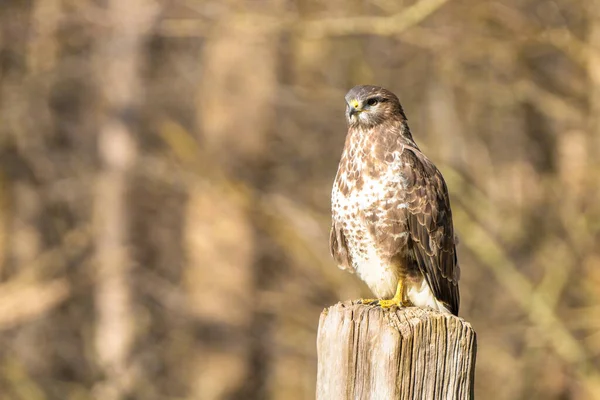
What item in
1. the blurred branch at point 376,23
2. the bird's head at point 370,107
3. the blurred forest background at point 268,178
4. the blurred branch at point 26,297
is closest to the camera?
the bird's head at point 370,107

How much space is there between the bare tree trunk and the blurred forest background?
0.03 metres

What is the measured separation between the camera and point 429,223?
439 centimetres

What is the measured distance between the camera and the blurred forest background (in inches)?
317

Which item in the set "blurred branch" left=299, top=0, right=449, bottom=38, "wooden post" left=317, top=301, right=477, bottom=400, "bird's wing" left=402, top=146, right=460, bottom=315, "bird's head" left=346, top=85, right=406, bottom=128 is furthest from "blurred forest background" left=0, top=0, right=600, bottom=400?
"wooden post" left=317, top=301, right=477, bottom=400

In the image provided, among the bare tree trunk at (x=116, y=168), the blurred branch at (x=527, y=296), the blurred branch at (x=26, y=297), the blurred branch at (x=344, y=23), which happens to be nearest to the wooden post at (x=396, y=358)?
the blurred branch at (x=344, y=23)

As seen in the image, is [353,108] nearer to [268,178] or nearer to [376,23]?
[376,23]

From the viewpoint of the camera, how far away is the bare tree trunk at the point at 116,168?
34.7 ft

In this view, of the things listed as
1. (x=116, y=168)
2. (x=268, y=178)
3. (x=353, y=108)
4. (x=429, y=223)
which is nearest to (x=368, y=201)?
(x=429, y=223)

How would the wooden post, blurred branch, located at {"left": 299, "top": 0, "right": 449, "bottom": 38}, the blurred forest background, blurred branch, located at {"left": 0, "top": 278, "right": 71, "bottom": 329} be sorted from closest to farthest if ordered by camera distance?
the wooden post → blurred branch, located at {"left": 299, "top": 0, "right": 449, "bottom": 38} → the blurred forest background → blurred branch, located at {"left": 0, "top": 278, "right": 71, "bottom": 329}

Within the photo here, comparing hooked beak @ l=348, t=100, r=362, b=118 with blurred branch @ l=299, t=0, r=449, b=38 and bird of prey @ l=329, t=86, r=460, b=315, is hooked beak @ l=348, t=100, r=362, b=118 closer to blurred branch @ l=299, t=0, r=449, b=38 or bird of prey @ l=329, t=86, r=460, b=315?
bird of prey @ l=329, t=86, r=460, b=315

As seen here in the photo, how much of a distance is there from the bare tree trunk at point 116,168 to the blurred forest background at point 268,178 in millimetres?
31

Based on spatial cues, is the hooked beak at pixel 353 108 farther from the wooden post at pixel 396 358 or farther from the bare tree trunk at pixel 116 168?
the bare tree trunk at pixel 116 168

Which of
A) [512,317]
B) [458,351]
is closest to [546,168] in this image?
[512,317]

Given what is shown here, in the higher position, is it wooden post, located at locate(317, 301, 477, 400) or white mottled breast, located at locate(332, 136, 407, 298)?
white mottled breast, located at locate(332, 136, 407, 298)
